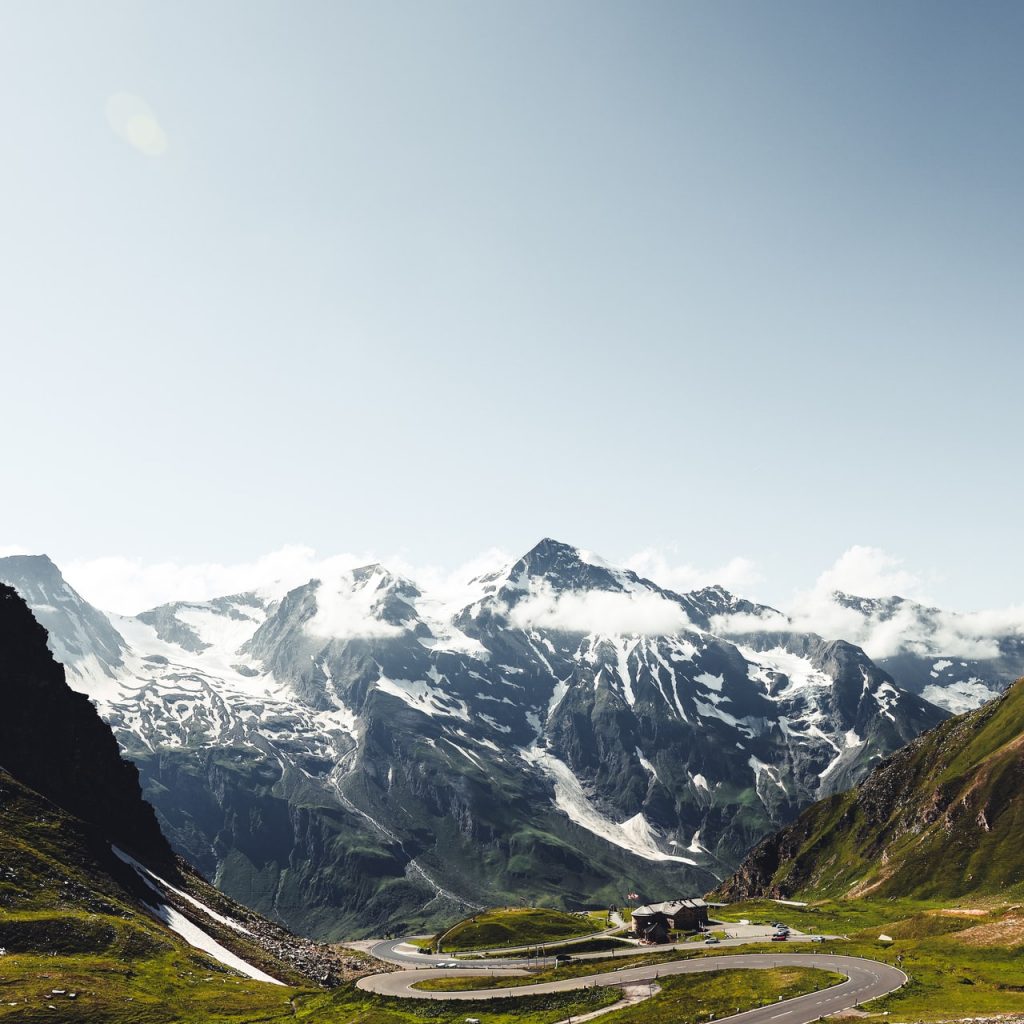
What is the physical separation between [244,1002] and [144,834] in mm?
106230

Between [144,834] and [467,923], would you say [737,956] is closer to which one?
[467,923]

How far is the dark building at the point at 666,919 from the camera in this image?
163 m

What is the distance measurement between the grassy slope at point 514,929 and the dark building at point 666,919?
14.4 m

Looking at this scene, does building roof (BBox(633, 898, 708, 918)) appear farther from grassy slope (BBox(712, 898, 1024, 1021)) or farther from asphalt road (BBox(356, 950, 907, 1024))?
asphalt road (BBox(356, 950, 907, 1024))

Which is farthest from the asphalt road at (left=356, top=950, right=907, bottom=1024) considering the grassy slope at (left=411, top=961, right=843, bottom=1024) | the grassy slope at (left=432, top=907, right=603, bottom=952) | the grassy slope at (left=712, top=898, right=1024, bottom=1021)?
the grassy slope at (left=432, top=907, right=603, bottom=952)

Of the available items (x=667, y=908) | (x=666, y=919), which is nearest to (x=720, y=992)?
(x=666, y=919)

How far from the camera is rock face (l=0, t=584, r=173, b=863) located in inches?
6742

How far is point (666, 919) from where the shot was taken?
170m

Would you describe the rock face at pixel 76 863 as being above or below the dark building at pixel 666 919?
above

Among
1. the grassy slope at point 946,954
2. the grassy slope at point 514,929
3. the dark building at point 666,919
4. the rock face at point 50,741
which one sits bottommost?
the grassy slope at point 514,929

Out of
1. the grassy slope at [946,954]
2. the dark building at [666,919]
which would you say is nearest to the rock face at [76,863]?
the dark building at [666,919]

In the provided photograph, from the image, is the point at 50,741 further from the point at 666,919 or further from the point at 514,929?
the point at 666,919

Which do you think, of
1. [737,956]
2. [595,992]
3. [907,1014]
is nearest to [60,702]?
[595,992]

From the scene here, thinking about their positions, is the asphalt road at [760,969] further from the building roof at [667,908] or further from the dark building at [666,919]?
the building roof at [667,908]
